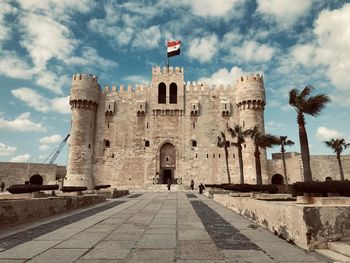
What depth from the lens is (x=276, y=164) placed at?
36219 mm

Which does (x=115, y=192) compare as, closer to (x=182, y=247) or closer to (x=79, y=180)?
(x=182, y=247)

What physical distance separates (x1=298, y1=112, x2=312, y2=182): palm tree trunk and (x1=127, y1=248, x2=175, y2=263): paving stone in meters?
12.6

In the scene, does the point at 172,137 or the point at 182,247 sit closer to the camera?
the point at 182,247

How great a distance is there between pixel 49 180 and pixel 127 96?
15892 millimetres

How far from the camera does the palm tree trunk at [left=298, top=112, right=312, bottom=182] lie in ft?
46.9

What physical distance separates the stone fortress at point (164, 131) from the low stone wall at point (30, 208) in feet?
86.7

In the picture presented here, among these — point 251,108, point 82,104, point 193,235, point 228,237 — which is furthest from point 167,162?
point 228,237

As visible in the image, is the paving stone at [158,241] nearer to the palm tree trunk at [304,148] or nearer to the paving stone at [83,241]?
the paving stone at [83,241]

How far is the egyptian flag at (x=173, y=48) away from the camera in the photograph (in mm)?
37938

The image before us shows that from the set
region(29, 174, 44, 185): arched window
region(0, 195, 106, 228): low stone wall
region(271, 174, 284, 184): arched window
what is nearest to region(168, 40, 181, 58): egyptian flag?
region(271, 174, 284, 184): arched window

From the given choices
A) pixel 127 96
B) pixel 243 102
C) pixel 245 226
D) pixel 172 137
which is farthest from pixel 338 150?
pixel 245 226

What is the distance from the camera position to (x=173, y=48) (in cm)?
3806

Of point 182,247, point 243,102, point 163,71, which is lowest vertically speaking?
point 182,247

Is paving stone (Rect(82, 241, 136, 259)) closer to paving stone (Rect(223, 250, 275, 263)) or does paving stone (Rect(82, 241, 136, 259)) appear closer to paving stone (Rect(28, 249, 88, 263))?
paving stone (Rect(28, 249, 88, 263))
